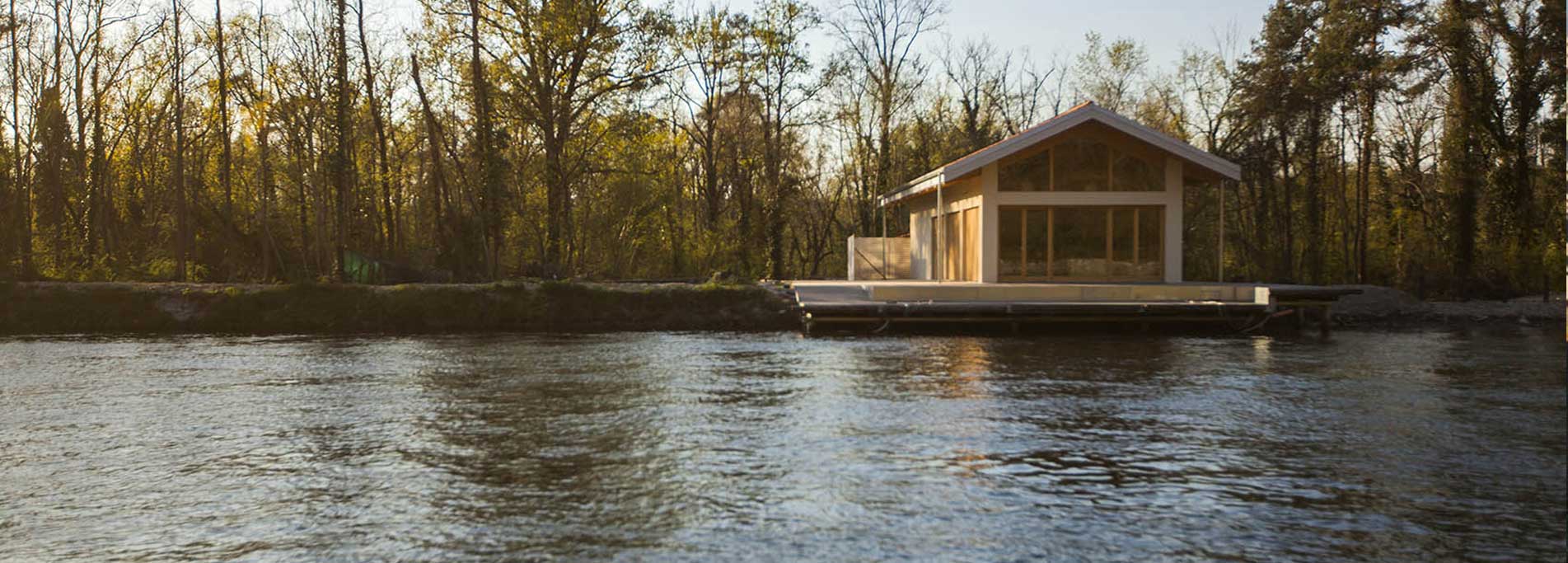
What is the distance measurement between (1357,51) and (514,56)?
22.6 meters

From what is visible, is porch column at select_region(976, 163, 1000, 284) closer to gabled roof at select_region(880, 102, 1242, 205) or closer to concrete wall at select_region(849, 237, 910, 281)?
gabled roof at select_region(880, 102, 1242, 205)

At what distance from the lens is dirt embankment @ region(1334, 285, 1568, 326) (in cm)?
2405

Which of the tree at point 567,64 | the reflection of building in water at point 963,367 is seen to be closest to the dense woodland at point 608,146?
the tree at point 567,64

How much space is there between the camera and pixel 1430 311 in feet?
83.7

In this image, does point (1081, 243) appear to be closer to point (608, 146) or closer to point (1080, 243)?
point (1080, 243)

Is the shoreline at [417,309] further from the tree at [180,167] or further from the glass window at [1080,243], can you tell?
the glass window at [1080,243]

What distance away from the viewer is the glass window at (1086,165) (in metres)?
23.8

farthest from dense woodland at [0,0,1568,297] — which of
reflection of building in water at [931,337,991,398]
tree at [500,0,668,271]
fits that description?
reflection of building in water at [931,337,991,398]

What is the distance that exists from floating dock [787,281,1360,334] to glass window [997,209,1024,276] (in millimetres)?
1277

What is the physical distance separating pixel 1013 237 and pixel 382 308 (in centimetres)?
1305

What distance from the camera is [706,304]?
24297 mm

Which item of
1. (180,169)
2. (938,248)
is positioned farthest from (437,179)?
(938,248)

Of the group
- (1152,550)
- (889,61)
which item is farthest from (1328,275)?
(1152,550)

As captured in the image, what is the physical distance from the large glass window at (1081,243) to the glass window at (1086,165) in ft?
1.53
